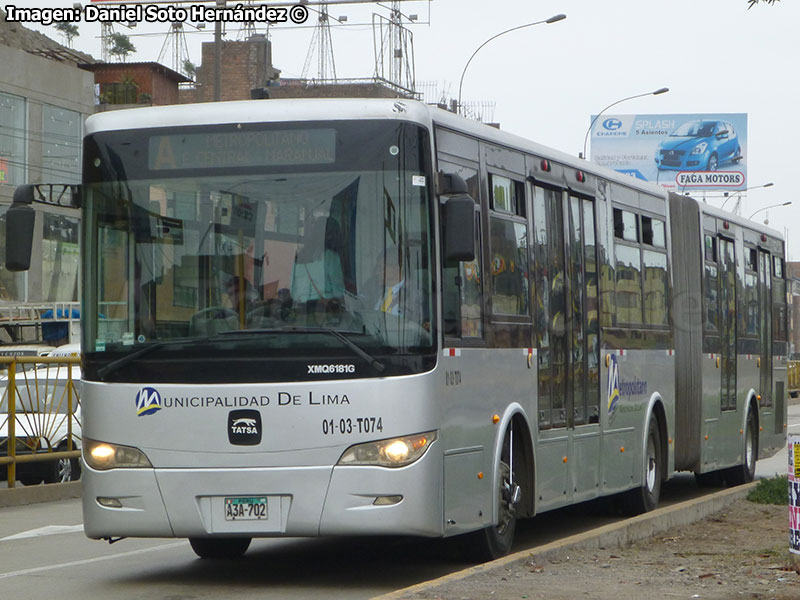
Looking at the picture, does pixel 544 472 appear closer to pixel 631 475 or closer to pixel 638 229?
pixel 631 475

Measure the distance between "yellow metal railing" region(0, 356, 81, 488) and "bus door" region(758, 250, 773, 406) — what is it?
8774 millimetres

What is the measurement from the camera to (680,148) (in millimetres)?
78812

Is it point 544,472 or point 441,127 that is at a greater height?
point 441,127

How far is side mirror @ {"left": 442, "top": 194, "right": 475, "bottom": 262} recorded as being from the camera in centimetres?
911

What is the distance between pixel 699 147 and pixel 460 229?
71.3 m

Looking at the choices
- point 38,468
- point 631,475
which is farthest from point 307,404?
point 38,468

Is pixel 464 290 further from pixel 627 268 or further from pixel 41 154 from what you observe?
pixel 41 154

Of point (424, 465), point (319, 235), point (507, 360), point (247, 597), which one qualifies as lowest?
point (247, 597)

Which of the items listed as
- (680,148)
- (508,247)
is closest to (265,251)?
(508,247)

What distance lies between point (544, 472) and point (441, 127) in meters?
3.09

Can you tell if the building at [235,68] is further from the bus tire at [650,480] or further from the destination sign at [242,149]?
the destination sign at [242,149]

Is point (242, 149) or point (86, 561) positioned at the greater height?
point (242, 149)

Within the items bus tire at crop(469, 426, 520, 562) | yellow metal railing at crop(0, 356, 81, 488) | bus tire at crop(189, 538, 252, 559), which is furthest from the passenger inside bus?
yellow metal railing at crop(0, 356, 81, 488)

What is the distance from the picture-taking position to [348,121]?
9453 mm
